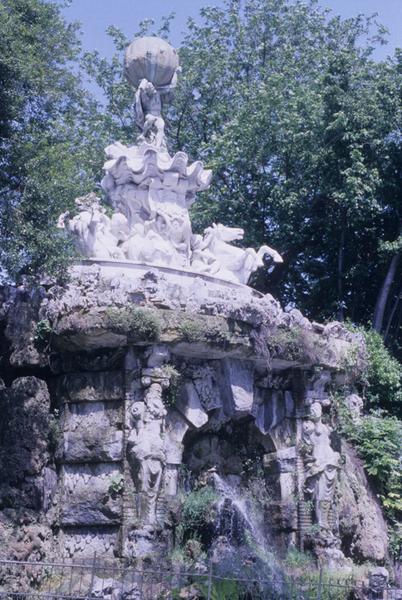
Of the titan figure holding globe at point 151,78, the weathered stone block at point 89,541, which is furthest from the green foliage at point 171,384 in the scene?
the titan figure holding globe at point 151,78

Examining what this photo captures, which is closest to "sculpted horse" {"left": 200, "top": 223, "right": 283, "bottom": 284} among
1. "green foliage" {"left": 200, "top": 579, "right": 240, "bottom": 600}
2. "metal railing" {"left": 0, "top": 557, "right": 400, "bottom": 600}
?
"metal railing" {"left": 0, "top": 557, "right": 400, "bottom": 600}

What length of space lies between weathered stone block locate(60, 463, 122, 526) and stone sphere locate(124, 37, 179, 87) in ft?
25.0

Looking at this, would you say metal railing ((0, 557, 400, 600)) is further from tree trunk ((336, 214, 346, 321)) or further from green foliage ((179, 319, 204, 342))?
tree trunk ((336, 214, 346, 321))

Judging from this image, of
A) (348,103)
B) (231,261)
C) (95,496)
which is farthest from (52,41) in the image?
(95,496)

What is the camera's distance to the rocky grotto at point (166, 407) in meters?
12.6

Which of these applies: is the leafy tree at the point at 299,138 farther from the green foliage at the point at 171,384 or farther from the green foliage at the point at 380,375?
the green foliage at the point at 171,384

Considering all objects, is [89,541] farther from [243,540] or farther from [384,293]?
[384,293]

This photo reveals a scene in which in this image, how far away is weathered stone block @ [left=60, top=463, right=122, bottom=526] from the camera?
12727 mm

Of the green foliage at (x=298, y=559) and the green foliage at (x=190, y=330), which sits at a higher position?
the green foliage at (x=190, y=330)

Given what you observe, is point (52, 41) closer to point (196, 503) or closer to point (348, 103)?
point (348, 103)

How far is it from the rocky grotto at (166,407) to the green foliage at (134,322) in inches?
0.8

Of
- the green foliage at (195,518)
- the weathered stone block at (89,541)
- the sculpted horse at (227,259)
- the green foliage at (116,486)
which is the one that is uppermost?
the sculpted horse at (227,259)

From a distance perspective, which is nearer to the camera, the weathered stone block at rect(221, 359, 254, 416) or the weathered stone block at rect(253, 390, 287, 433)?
the weathered stone block at rect(221, 359, 254, 416)

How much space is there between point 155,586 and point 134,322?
3.43 meters
